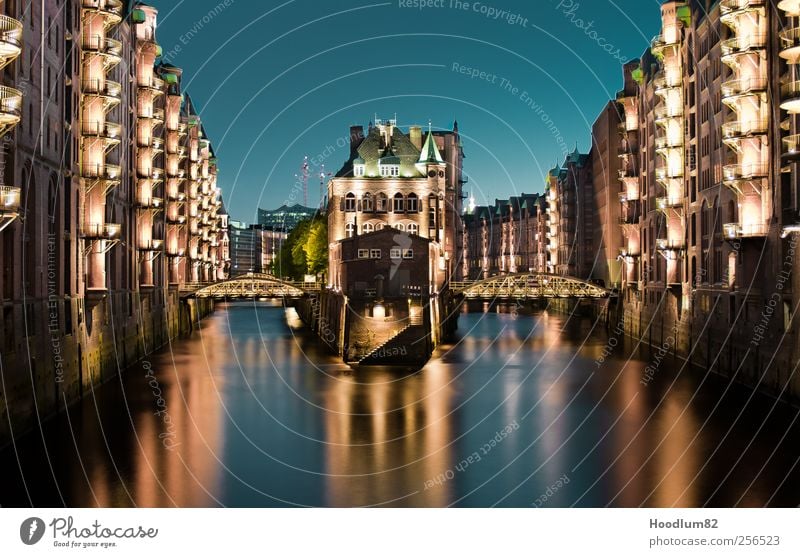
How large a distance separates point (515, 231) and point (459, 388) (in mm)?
112681

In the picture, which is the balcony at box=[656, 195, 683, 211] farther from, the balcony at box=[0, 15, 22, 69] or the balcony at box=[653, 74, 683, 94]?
the balcony at box=[0, 15, 22, 69]

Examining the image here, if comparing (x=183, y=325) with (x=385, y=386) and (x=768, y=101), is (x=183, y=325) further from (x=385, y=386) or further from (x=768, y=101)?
(x=768, y=101)

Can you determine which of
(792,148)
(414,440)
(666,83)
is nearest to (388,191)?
(666,83)

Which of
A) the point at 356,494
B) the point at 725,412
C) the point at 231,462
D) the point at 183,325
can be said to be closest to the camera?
the point at 356,494

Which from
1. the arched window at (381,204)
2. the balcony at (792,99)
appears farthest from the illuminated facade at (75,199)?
the balcony at (792,99)

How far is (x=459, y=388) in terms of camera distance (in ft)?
171

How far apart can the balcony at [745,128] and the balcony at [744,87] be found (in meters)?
1.39

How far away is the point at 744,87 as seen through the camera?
42250mm

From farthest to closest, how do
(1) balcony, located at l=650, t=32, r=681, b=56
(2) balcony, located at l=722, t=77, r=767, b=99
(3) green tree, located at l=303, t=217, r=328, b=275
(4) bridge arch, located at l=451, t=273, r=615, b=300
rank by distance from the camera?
(3) green tree, located at l=303, t=217, r=328, b=275 < (4) bridge arch, located at l=451, t=273, r=615, b=300 < (1) balcony, located at l=650, t=32, r=681, b=56 < (2) balcony, located at l=722, t=77, r=767, b=99

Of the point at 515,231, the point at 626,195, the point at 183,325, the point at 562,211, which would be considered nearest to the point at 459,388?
the point at 626,195

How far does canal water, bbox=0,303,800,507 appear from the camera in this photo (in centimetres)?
2903

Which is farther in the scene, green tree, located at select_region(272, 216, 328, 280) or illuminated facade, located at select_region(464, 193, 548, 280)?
illuminated facade, located at select_region(464, 193, 548, 280)

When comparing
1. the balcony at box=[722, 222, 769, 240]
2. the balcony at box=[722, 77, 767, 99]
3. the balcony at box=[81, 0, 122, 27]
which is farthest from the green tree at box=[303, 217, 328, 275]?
the balcony at box=[722, 77, 767, 99]

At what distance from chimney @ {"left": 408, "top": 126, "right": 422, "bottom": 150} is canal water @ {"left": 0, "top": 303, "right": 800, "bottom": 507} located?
44539 millimetres
